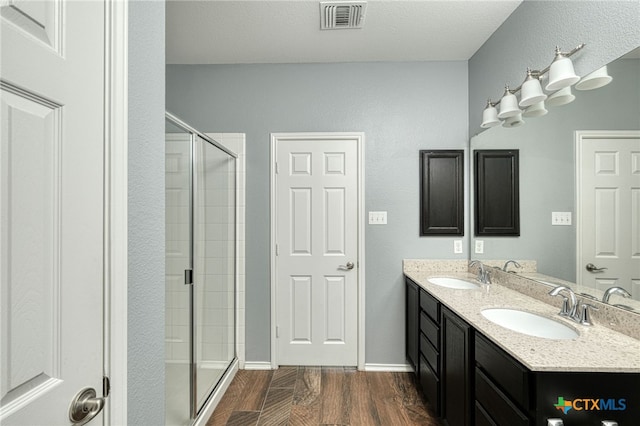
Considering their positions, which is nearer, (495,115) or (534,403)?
(534,403)

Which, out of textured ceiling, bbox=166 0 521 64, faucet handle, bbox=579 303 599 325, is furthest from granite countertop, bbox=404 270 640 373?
textured ceiling, bbox=166 0 521 64

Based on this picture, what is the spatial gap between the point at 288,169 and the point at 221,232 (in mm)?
825

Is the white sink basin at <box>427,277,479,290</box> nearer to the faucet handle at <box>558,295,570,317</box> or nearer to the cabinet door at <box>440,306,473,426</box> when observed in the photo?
Answer: the cabinet door at <box>440,306,473,426</box>

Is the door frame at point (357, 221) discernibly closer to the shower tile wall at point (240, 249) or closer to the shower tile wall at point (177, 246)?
the shower tile wall at point (240, 249)

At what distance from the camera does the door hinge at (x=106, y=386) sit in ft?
2.44

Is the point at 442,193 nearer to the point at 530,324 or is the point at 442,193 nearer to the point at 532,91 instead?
the point at 532,91

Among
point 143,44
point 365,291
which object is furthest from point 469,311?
point 143,44

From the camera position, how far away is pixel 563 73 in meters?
1.57

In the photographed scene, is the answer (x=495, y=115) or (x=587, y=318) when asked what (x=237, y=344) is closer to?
(x=587, y=318)

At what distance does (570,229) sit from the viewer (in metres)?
1.64

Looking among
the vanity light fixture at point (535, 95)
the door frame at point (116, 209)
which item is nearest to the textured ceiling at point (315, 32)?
the vanity light fixture at point (535, 95)

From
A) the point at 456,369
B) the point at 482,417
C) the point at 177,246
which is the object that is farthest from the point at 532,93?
the point at 177,246

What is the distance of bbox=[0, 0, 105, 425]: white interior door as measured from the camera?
1.81ft

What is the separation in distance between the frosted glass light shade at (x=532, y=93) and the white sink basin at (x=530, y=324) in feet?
4.02
